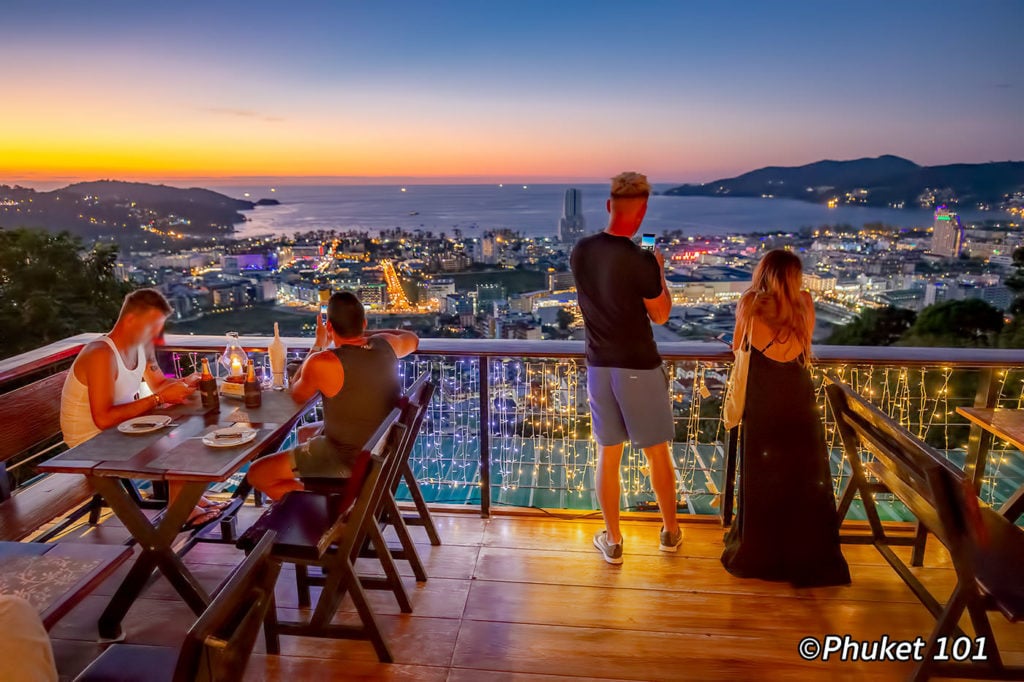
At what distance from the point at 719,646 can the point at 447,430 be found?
80.1 inches

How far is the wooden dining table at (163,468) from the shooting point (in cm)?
229

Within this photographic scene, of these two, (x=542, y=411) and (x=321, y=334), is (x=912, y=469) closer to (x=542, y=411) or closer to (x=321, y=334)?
(x=542, y=411)

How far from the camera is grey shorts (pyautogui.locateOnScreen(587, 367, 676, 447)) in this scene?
293 cm

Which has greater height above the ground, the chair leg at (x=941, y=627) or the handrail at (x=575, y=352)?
the handrail at (x=575, y=352)

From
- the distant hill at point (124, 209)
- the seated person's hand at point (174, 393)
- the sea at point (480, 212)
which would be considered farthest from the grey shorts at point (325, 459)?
the distant hill at point (124, 209)

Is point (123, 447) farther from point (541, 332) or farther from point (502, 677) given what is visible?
point (541, 332)

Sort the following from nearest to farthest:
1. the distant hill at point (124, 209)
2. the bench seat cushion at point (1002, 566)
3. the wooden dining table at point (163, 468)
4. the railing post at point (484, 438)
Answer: the bench seat cushion at point (1002, 566) < the wooden dining table at point (163, 468) < the railing post at point (484, 438) < the distant hill at point (124, 209)

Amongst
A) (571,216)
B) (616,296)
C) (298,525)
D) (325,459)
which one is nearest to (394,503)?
(325,459)

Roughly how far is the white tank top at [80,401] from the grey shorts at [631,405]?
2.37 metres

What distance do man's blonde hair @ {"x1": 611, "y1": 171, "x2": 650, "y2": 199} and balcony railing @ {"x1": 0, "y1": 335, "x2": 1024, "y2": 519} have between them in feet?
3.20

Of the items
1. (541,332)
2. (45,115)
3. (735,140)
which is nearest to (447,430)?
(541,332)

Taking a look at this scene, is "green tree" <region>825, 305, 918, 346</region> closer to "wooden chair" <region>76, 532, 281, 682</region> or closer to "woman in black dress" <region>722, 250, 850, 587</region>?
"woman in black dress" <region>722, 250, 850, 587</region>

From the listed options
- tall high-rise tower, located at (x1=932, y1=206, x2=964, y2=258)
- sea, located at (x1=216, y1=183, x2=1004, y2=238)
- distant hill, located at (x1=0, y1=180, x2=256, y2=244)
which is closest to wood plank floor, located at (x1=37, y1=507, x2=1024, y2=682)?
sea, located at (x1=216, y1=183, x2=1004, y2=238)

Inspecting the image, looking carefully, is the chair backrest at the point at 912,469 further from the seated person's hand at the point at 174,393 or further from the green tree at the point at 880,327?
the green tree at the point at 880,327
